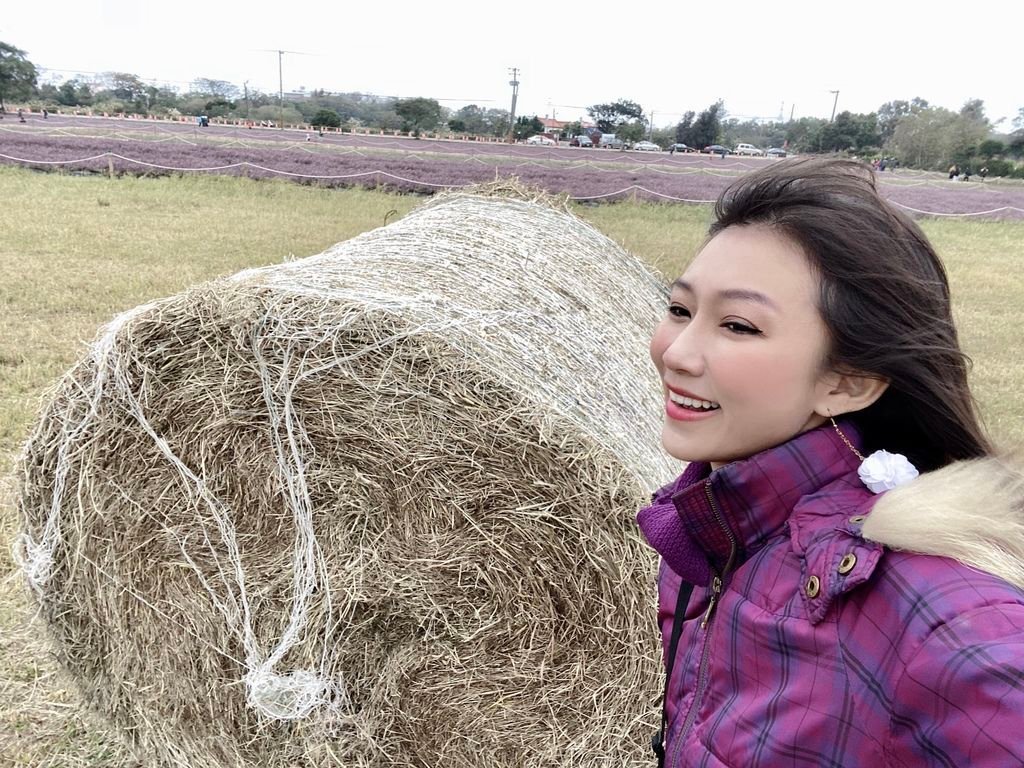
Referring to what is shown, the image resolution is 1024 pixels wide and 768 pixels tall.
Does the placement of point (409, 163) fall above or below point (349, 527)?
above

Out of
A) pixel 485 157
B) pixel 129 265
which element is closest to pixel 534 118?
pixel 485 157

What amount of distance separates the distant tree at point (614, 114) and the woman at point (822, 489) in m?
30.7

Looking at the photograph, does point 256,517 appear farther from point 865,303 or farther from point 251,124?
point 251,124

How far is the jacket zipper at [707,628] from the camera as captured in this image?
113 cm

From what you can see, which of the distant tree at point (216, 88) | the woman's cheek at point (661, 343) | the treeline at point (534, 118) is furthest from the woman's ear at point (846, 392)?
the distant tree at point (216, 88)

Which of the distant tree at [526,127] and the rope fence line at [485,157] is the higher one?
the distant tree at [526,127]

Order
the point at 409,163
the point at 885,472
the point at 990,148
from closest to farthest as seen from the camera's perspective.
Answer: the point at 885,472, the point at 409,163, the point at 990,148

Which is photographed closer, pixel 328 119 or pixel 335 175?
pixel 335 175

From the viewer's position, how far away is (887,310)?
1.04 meters

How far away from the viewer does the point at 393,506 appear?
8.11ft

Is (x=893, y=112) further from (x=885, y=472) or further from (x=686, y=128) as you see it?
(x=885, y=472)

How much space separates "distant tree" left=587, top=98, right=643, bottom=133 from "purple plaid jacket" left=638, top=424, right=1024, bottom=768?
30.8m

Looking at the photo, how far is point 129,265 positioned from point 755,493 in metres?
8.52

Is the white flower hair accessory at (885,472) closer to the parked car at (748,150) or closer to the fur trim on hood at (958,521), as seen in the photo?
the fur trim on hood at (958,521)
